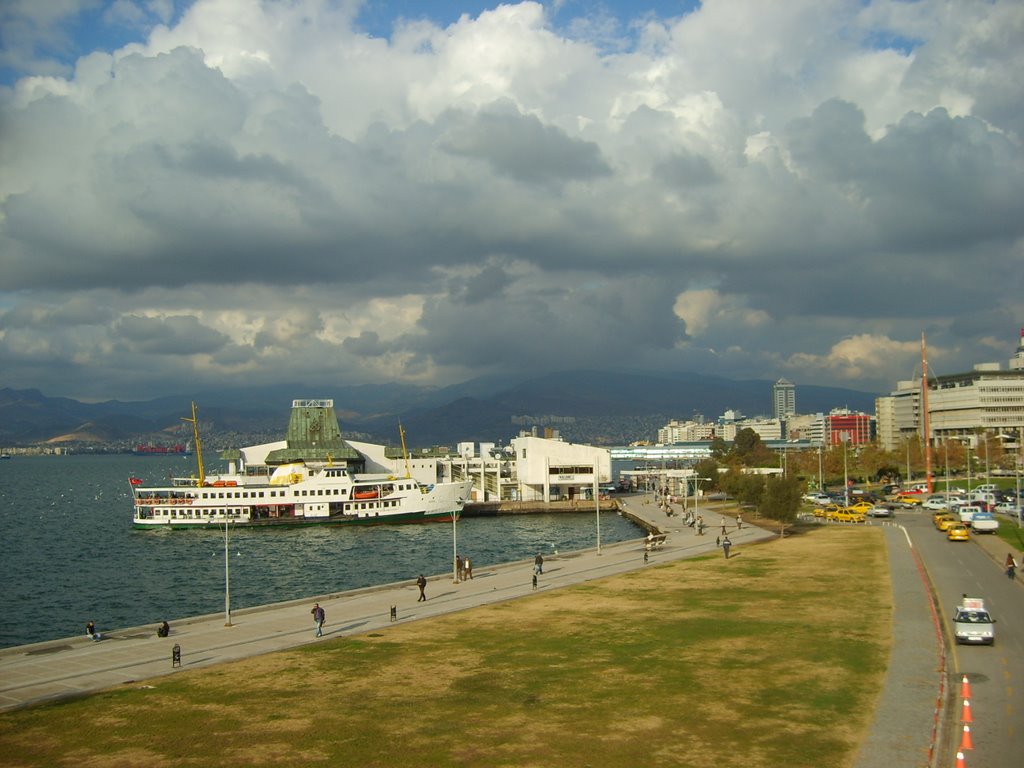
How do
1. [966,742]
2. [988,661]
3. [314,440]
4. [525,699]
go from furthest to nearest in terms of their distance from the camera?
[314,440] < [988,661] < [525,699] < [966,742]

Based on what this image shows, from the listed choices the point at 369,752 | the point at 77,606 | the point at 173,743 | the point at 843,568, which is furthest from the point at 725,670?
the point at 77,606

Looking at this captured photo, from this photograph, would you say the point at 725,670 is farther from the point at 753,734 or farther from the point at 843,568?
the point at 843,568

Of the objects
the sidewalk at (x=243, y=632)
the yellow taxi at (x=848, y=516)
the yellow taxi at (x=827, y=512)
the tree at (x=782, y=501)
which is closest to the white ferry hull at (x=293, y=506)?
the yellow taxi at (x=827, y=512)

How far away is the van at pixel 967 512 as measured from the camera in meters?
84.2

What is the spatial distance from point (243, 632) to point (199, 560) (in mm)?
49655

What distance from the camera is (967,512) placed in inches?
3489

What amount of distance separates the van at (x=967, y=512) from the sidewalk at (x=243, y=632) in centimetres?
3331

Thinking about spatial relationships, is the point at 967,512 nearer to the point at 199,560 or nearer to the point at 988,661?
the point at 988,661

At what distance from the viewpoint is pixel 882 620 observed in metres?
41.2

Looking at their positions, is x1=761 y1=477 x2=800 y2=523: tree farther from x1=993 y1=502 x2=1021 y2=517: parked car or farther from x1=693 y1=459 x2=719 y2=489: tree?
x1=693 y1=459 x2=719 y2=489: tree

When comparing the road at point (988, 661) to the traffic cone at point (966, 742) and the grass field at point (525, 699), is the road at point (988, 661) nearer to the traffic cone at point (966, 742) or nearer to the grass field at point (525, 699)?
→ the traffic cone at point (966, 742)

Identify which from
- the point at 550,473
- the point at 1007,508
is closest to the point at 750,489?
the point at 1007,508

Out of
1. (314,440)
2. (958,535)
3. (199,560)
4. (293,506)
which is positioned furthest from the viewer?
(314,440)

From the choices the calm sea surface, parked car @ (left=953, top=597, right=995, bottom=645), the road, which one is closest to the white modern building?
the calm sea surface
